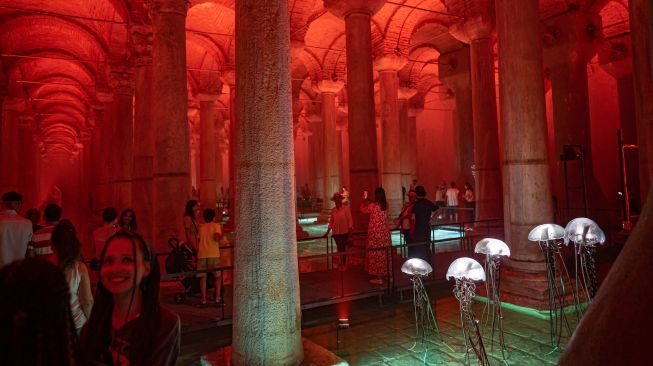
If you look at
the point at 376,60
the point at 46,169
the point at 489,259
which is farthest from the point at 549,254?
the point at 46,169

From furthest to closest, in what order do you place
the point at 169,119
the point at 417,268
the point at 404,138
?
the point at 404,138 < the point at 169,119 < the point at 417,268

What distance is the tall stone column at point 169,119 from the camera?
7.85m

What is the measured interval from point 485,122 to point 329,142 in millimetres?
7368

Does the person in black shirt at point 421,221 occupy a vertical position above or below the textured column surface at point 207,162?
below

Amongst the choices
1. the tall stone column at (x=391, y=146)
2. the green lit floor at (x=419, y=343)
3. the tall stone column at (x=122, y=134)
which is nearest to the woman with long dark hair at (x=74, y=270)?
the green lit floor at (x=419, y=343)

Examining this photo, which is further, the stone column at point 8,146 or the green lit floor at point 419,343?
the stone column at point 8,146

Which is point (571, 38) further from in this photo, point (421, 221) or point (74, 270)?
point (74, 270)

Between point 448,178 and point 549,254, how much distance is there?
22327 millimetres

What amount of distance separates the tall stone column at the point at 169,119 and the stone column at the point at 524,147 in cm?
583

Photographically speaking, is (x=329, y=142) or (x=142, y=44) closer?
(x=142, y=44)

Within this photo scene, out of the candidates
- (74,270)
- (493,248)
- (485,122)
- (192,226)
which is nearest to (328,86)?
(485,122)

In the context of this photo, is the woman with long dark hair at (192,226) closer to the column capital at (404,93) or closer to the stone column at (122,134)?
the stone column at (122,134)

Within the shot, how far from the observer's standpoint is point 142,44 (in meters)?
10.4

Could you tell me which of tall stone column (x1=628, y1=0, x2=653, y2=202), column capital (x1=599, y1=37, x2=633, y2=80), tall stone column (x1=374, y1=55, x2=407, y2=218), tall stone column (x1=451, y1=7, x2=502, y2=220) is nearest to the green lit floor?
tall stone column (x1=628, y1=0, x2=653, y2=202)
